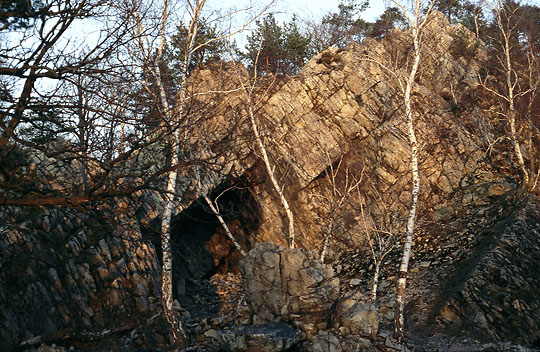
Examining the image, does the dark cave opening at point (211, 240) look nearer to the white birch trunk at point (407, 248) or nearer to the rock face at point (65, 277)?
the rock face at point (65, 277)

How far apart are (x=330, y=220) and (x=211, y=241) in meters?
7.28

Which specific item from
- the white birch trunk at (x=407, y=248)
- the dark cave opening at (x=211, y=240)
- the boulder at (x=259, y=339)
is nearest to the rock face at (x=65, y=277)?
the boulder at (x=259, y=339)

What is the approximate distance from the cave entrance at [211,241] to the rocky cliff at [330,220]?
0.07 m

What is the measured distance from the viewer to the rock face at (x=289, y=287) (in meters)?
13.1

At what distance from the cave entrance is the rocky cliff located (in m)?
0.07

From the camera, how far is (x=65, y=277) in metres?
13.3

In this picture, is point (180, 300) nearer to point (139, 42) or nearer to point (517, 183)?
point (139, 42)

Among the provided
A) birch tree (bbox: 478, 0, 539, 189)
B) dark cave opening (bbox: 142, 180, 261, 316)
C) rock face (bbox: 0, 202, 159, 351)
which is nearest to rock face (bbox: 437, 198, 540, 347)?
birch tree (bbox: 478, 0, 539, 189)

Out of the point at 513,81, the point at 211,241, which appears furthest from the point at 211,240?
the point at 513,81

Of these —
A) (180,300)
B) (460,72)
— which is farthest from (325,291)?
(460,72)

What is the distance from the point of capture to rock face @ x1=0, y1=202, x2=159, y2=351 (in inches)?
466

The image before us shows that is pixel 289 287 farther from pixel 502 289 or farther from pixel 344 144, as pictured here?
pixel 344 144

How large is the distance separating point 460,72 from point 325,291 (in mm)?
17683

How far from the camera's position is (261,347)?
11.4 metres
